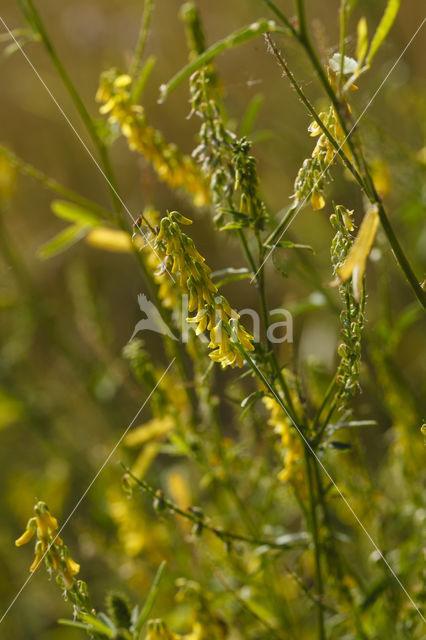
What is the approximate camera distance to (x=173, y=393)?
4.03 ft

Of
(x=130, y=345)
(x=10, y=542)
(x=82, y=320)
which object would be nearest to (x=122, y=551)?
(x=10, y=542)

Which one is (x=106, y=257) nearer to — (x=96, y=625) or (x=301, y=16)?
(x=96, y=625)

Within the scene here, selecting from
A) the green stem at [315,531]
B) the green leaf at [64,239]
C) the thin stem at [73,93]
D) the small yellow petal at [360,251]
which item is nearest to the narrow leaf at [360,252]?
the small yellow petal at [360,251]

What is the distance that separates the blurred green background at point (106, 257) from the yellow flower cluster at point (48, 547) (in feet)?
1.20

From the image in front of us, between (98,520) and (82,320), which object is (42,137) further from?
(98,520)

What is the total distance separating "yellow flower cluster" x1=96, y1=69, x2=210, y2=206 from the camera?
95 centimetres

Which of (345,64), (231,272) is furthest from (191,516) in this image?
(345,64)

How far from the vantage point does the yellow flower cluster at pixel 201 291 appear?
616 millimetres

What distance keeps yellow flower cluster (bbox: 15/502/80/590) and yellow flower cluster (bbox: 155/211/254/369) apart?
0.82 ft

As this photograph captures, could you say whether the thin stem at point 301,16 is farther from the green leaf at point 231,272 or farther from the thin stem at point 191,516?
the thin stem at point 191,516

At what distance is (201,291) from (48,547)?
0.31 meters

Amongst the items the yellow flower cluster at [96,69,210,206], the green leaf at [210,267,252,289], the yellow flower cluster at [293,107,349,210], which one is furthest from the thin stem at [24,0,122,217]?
the yellow flower cluster at [293,107,349,210]

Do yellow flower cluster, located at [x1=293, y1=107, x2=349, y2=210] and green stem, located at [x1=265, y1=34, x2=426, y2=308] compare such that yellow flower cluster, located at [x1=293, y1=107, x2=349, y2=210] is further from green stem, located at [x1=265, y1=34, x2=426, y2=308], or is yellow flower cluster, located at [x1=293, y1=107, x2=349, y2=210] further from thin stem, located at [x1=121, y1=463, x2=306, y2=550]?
thin stem, located at [x1=121, y1=463, x2=306, y2=550]

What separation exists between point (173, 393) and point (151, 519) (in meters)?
0.51
